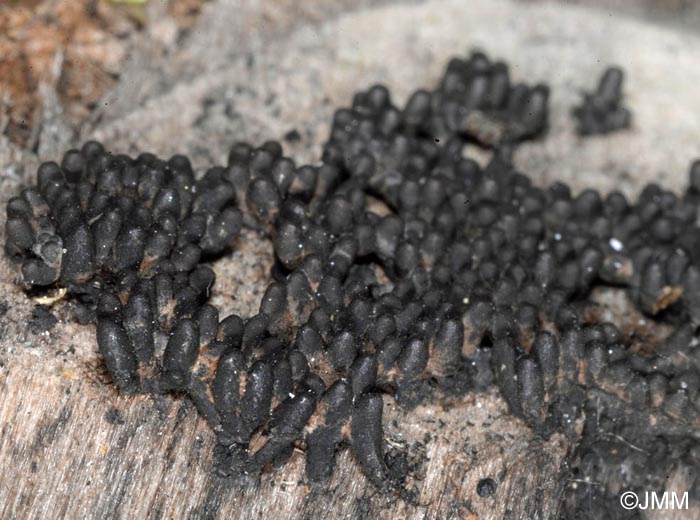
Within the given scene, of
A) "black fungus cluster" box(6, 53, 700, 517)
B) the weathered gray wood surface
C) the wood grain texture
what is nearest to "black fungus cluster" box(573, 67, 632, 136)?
the weathered gray wood surface

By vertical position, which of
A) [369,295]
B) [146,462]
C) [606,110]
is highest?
[606,110]

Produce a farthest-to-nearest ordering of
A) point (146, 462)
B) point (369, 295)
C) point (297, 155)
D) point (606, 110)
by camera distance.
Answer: point (606, 110), point (297, 155), point (369, 295), point (146, 462)

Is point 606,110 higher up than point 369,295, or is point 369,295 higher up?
point 606,110

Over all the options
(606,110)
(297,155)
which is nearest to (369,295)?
(297,155)

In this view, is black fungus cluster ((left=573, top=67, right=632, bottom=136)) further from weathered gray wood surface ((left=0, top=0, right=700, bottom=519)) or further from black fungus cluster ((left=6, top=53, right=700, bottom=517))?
black fungus cluster ((left=6, top=53, right=700, bottom=517))

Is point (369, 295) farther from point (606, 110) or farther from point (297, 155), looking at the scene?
point (606, 110)

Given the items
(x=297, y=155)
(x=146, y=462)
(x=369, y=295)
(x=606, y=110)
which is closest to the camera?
(x=146, y=462)
